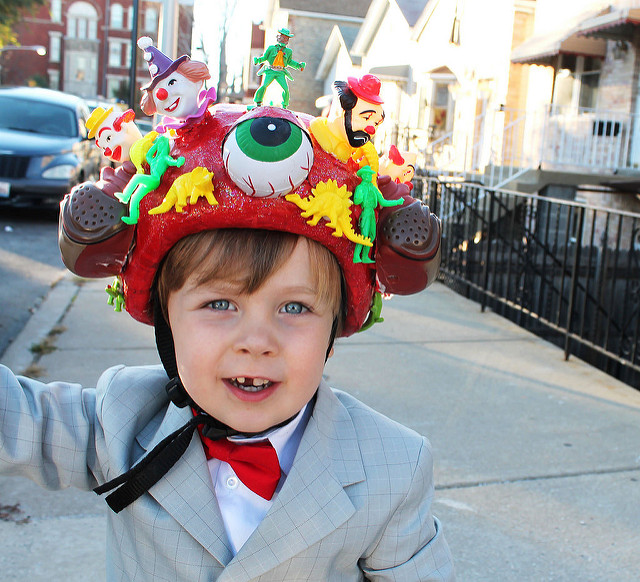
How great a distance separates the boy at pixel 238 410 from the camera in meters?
1.56

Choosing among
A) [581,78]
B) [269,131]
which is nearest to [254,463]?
[269,131]

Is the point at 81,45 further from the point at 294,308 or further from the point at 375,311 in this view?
the point at 294,308

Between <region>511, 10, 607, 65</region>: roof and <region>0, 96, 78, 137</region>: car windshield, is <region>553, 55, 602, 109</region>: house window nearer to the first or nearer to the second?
<region>511, 10, 607, 65</region>: roof

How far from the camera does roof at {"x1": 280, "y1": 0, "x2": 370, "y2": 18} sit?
3444 centimetres

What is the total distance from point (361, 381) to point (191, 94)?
10.5 feet

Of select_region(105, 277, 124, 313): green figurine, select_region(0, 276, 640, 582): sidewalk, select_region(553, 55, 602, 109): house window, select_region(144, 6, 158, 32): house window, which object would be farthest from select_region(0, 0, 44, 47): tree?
select_region(144, 6, 158, 32): house window

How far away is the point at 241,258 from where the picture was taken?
1560 mm

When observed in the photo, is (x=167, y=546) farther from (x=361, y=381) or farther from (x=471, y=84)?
(x=471, y=84)

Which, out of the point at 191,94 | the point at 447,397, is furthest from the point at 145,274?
the point at 447,397

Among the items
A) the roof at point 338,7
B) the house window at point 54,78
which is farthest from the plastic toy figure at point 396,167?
the house window at point 54,78

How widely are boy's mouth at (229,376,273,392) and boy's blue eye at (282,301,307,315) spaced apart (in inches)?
5.9

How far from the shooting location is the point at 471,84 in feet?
65.6

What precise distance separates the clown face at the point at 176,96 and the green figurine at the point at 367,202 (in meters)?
0.37

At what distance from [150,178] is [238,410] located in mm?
496
